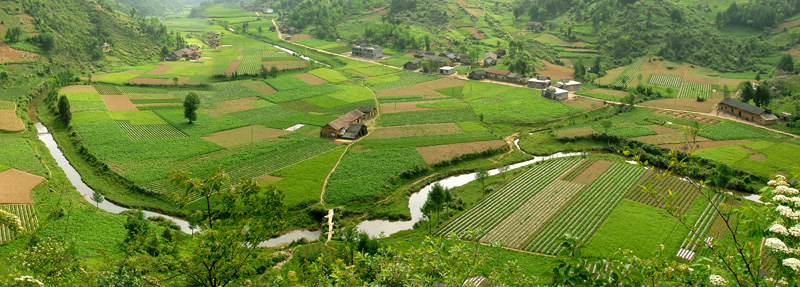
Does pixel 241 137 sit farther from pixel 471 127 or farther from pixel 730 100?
pixel 730 100

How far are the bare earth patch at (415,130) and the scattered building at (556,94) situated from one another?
2002 cm

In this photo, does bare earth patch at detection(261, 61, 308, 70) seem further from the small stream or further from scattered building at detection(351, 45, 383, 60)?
the small stream

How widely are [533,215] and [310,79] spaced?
174 feet

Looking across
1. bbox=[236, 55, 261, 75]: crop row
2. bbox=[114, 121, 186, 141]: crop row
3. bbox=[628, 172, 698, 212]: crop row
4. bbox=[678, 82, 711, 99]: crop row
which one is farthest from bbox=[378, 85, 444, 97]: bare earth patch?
bbox=[628, 172, 698, 212]: crop row

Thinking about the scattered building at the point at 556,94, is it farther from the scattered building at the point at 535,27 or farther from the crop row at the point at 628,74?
the scattered building at the point at 535,27

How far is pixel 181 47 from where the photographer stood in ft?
345

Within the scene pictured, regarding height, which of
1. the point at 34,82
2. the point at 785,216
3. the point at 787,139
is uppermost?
the point at 785,216

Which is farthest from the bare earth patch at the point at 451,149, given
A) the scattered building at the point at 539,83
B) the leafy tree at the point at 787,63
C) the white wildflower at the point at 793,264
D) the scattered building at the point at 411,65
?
the leafy tree at the point at 787,63

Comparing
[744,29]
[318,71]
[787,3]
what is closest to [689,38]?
[744,29]

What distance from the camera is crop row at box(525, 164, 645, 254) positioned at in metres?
33.5

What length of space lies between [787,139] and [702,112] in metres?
11.3

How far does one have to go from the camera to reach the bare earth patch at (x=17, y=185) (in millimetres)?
36438

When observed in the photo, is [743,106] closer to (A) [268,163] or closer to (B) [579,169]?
(B) [579,169]

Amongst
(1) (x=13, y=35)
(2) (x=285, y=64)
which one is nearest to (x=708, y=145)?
(2) (x=285, y=64)
